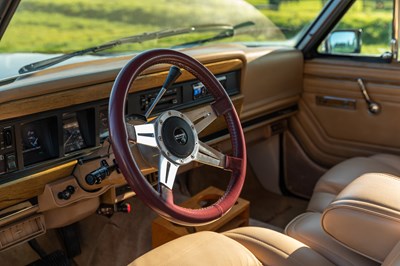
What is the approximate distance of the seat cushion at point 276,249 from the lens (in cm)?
156

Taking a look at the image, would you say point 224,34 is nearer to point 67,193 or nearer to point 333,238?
point 67,193

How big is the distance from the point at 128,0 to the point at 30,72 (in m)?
1.35

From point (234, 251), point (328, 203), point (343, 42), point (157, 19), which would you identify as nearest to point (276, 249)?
point (234, 251)

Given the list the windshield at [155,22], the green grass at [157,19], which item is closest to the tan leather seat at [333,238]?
the windshield at [155,22]

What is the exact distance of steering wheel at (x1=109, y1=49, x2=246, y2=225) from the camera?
56.4 inches

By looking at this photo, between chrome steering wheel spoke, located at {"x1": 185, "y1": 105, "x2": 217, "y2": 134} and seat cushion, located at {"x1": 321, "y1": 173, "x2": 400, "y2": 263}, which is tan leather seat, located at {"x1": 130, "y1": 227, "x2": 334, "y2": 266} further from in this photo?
chrome steering wheel spoke, located at {"x1": 185, "y1": 105, "x2": 217, "y2": 134}

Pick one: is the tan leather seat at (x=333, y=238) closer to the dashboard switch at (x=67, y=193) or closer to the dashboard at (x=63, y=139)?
the dashboard at (x=63, y=139)

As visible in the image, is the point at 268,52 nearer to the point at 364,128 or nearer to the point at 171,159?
the point at 364,128

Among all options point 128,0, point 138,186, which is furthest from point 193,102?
point 128,0

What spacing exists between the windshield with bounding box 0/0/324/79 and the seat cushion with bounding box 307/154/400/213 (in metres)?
1.02

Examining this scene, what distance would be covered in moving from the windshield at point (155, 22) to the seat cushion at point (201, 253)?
114cm

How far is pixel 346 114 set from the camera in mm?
3088

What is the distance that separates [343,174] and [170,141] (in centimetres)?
120

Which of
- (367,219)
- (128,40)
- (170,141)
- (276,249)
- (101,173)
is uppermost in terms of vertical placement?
(128,40)
